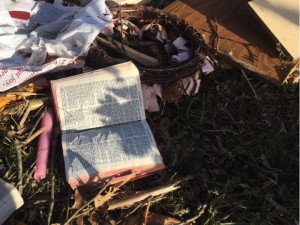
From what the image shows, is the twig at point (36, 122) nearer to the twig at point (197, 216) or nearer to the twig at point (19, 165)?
the twig at point (19, 165)

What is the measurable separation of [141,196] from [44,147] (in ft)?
1.59

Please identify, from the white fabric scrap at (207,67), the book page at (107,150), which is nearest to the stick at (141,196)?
the book page at (107,150)

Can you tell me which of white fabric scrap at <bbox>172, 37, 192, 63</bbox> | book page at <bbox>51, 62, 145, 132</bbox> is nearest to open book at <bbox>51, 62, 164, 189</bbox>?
book page at <bbox>51, 62, 145, 132</bbox>

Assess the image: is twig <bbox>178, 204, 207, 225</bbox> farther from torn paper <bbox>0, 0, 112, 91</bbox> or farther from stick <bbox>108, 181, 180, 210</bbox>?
torn paper <bbox>0, 0, 112, 91</bbox>

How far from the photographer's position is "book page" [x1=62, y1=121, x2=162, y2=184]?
5.60 ft

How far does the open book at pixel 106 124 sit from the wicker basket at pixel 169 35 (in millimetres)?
90

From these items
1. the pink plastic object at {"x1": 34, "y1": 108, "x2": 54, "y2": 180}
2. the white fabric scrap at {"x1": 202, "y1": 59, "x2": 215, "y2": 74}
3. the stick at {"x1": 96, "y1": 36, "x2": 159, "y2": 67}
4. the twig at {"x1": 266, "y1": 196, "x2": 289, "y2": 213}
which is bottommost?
the pink plastic object at {"x1": 34, "y1": 108, "x2": 54, "y2": 180}

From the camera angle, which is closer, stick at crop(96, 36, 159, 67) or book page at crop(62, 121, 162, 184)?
book page at crop(62, 121, 162, 184)

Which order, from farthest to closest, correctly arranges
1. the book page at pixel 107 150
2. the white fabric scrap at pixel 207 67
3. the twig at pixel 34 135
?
the white fabric scrap at pixel 207 67 → the twig at pixel 34 135 → the book page at pixel 107 150

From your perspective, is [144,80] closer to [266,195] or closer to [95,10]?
[95,10]

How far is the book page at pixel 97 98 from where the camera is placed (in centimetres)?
187

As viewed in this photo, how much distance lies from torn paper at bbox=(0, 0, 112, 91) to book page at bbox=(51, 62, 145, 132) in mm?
166

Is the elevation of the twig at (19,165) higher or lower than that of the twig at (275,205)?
lower

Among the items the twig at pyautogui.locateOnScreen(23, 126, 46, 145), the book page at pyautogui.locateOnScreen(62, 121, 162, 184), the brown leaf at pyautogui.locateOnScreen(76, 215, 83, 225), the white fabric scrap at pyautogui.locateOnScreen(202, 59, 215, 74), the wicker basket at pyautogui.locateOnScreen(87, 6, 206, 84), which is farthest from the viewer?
the white fabric scrap at pyautogui.locateOnScreen(202, 59, 215, 74)
